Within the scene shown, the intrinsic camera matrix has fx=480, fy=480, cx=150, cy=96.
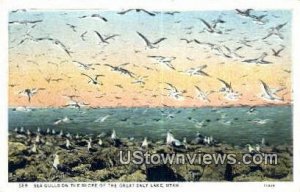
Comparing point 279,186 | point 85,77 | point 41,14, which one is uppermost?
point 41,14

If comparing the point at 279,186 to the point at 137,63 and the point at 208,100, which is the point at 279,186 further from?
the point at 137,63

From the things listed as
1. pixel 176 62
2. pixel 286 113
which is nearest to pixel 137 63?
pixel 176 62

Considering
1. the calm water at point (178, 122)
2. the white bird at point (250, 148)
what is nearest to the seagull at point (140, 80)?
the calm water at point (178, 122)

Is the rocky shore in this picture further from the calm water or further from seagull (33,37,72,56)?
seagull (33,37,72,56)

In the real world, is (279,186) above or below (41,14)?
below

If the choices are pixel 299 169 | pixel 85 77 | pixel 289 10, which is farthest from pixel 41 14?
pixel 299 169

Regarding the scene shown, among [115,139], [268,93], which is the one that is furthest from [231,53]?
[115,139]

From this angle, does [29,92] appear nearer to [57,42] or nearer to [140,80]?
[57,42]

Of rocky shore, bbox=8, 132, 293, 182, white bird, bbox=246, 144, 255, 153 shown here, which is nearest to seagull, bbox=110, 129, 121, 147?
rocky shore, bbox=8, 132, 293, 182
